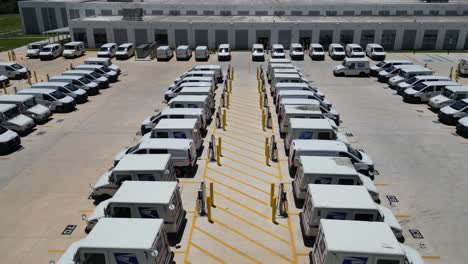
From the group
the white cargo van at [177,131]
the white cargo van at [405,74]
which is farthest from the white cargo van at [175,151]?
the white cargo van at [405,74]

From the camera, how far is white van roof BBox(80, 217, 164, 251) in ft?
39.6

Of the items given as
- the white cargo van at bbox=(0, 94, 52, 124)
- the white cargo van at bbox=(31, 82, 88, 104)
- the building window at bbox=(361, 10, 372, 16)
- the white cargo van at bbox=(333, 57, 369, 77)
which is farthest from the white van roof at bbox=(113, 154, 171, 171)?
the building window at bbox=(361, 10, 372, 16)

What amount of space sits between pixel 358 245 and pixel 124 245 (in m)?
7.29

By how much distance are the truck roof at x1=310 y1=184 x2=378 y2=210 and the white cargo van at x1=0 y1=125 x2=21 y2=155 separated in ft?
62.2

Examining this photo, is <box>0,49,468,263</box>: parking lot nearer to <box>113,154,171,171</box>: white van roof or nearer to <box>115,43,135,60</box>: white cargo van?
<box>113,154,171,171</box>: white van roof

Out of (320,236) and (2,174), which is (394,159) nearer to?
(320,236)

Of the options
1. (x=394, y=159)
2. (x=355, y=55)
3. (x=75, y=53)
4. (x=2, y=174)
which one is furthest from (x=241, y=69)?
(x=2, y=174)

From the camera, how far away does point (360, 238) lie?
12.3 m

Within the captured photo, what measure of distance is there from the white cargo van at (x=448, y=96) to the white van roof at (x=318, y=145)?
600 inches

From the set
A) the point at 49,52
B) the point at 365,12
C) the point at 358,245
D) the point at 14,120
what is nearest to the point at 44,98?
the point at 14,120

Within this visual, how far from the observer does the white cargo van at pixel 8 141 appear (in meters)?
23.8

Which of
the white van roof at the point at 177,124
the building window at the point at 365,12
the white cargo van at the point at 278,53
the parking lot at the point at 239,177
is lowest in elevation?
the parking lot at the point at 239,177

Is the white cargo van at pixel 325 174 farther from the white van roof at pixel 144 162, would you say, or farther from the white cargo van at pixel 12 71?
the white cargo van at pixel 12 71

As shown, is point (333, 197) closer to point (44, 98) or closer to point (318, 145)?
point (318, 145)
